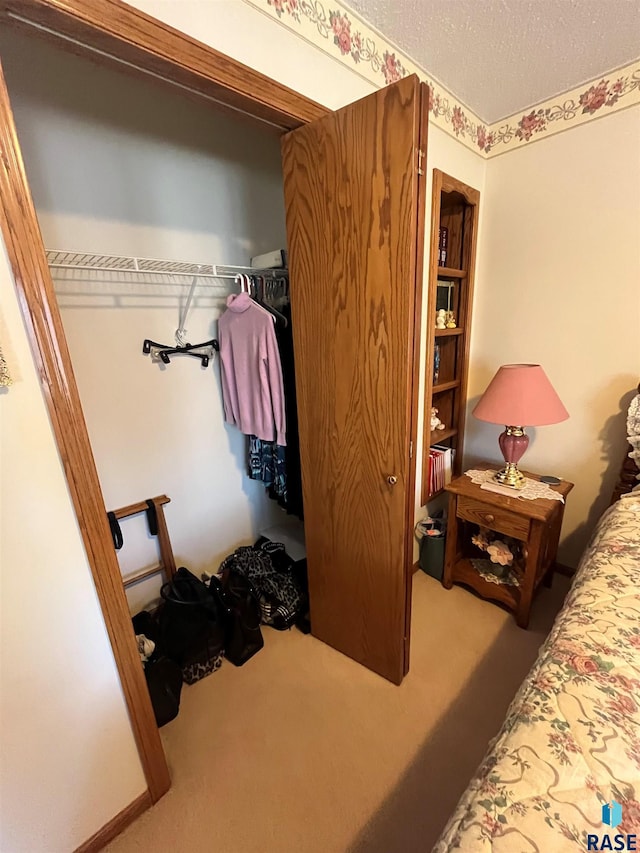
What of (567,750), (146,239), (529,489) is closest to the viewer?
(567,750)

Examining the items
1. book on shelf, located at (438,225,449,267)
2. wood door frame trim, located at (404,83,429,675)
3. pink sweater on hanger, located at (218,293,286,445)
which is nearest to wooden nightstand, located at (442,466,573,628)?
wood door frame trim, located at (404,83,429,675)

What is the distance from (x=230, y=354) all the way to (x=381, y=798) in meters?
1.80

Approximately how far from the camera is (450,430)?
2.39 m

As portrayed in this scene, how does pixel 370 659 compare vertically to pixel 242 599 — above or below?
below

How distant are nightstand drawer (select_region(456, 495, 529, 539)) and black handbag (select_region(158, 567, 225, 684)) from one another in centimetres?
131

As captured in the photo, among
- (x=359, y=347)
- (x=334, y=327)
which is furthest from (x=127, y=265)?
(x=359, y=347)

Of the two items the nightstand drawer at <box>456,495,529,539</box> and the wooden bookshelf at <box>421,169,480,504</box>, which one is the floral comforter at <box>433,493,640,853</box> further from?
the wooden bookshelf at <box>421,169,480,504</box>

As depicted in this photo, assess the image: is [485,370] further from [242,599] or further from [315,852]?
[315,852]

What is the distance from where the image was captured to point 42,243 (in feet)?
2.73

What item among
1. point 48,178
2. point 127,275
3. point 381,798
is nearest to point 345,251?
point 127,275

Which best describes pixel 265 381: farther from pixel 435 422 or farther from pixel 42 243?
pixel 435 422

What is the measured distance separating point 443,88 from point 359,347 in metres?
1.37

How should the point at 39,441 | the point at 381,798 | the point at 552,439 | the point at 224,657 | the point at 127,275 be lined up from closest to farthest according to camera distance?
the point at 39,441, the point at 381,798, the point at 127,275, the point at 224,657, the point at 552,439

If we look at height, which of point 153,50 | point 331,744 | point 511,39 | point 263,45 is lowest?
point 331,744
